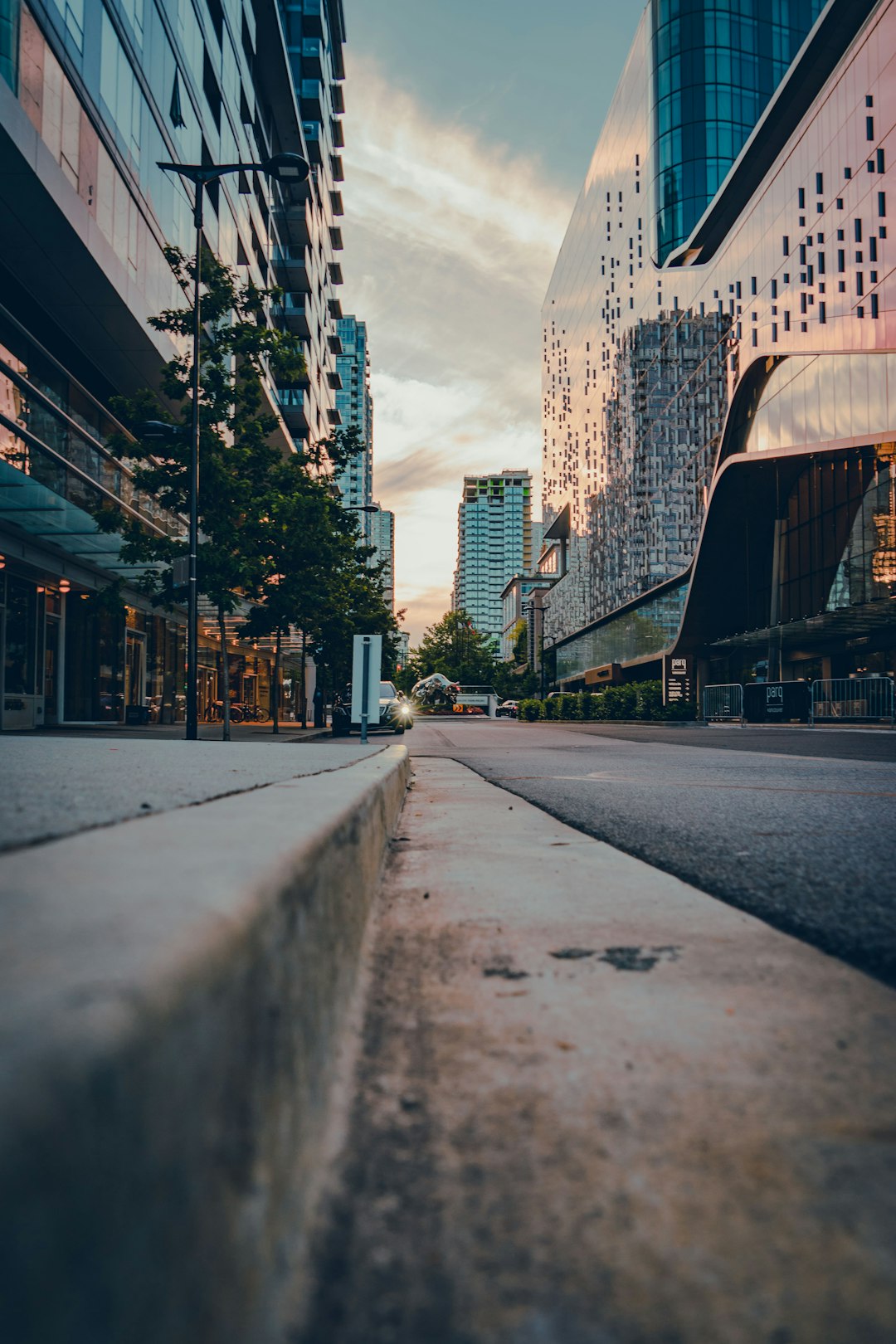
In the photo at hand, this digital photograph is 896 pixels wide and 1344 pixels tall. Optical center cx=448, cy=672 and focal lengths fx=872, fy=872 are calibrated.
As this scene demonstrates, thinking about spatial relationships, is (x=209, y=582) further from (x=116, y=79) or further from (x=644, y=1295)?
(x=644, y=1295)

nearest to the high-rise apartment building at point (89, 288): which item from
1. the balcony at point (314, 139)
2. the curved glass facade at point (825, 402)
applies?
the balcony at point (314, 139)

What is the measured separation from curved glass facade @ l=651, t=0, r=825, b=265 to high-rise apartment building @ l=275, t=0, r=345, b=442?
20.6 m

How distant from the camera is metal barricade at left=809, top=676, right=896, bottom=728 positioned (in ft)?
76.7

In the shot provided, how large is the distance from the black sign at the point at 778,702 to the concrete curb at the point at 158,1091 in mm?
27392

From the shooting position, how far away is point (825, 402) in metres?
33.5

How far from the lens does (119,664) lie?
2622 cm

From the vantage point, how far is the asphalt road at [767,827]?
236cm

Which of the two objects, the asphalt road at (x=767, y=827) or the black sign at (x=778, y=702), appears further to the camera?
the black sign at (x=778, y=702)

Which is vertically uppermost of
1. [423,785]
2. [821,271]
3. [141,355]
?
[821,271]

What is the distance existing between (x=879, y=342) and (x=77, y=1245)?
1323 inches

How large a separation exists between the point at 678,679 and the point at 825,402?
59.0 feet

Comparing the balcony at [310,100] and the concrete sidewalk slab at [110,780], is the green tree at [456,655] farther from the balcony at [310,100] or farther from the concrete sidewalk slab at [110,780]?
the concrete sidewalk slab at [110,780]

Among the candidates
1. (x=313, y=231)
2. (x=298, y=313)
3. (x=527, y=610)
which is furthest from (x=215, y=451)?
(x=527, y=610)

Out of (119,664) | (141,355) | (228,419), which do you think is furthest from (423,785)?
(119,664)
